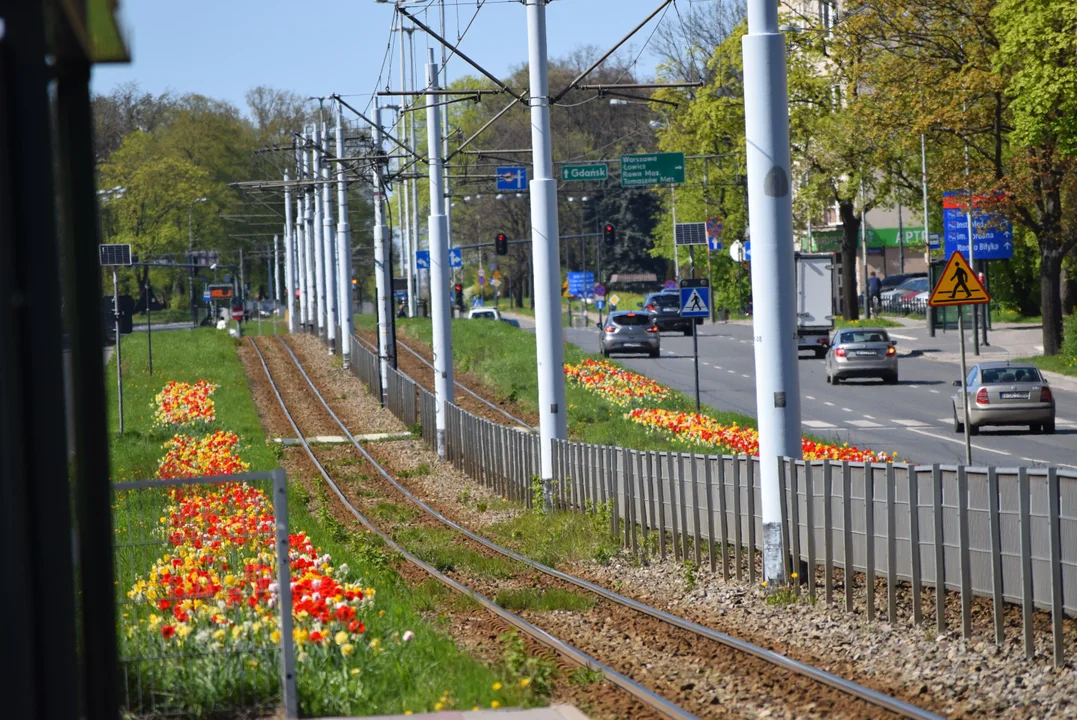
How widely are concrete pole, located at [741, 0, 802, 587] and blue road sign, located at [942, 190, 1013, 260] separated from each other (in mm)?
32943

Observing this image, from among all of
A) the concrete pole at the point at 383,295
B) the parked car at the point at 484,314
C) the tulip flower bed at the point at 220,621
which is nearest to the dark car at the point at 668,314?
the parked car at the point at 484,314

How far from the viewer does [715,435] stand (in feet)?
78.6

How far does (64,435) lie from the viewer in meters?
4.30

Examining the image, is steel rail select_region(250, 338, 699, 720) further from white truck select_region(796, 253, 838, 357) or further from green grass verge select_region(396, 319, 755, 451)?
white truck select_region(796, 253, 838, 357)

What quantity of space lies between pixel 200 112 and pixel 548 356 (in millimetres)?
94516

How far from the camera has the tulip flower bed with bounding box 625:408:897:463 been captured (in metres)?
19.2

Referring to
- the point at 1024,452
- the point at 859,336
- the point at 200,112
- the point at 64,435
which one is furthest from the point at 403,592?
the point at 200,112

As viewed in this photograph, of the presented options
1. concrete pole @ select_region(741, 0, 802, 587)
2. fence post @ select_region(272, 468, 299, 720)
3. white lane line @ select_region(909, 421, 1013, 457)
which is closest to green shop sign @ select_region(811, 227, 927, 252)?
white lane line @ select_region(909, 421, 1013, 457)

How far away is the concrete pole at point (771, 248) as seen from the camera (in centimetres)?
1345

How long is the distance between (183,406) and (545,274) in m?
20.9

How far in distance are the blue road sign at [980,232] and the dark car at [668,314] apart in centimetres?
2215

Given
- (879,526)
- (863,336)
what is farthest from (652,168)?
(879,526)

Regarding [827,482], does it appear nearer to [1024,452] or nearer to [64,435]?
[64,435]

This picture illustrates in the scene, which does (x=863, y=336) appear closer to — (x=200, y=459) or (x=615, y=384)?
(x=615, y=384)
